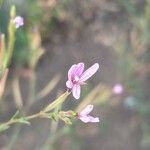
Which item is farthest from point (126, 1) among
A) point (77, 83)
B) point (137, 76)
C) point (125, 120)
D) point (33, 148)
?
point (77, 83)

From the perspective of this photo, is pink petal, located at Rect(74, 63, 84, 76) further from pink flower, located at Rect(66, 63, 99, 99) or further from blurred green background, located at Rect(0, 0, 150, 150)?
blurred green background, located at Rect(0, 0, 150, 150)

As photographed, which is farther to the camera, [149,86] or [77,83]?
[149,86]

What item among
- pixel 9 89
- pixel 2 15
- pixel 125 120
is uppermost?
pixel 2 15

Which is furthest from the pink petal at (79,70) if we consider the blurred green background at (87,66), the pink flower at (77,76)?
the blurred green background at (87,66)

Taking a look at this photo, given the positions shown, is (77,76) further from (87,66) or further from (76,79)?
(87,66)

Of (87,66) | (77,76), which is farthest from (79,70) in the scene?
(87,66)

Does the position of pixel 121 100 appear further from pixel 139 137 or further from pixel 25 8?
pixel 25 8

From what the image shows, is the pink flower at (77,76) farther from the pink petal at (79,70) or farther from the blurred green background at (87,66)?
the blurred green background at (87,66)
